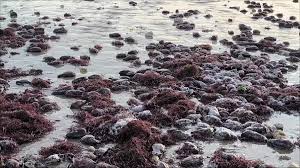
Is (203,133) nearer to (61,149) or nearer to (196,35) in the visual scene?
(61,149)

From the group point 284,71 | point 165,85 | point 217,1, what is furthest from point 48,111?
point 217,1

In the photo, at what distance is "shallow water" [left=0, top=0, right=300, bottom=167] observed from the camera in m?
14.6

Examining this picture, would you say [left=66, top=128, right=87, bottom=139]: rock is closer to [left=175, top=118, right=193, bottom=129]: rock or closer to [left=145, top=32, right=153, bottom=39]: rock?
[left=175, top=118, right=193, bottom=129]: rock

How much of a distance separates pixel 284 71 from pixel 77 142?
9.85 metres

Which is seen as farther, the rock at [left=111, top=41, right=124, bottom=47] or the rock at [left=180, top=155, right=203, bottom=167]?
the rock at [left=111, top=41, right=124, bottom=47]

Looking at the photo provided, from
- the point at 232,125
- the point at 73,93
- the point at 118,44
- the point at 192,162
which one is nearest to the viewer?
the point at 192,162

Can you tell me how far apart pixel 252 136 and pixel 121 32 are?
43.0 feet

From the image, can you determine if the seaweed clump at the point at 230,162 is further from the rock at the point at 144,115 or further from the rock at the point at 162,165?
the rock at the point at 144,115

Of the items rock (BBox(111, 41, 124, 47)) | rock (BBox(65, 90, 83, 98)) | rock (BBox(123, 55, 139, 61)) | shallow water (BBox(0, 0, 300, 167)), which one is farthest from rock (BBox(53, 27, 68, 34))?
rock (BBox(65, 90, 83, 98))

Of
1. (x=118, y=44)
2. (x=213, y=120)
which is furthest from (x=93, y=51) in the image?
(x=213, y=120)

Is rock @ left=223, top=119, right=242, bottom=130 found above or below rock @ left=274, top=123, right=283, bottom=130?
above

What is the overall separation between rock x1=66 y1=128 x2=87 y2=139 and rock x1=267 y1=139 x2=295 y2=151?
16.3 feet

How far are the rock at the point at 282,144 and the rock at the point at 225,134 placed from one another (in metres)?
0.97

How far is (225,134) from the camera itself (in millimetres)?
14008
